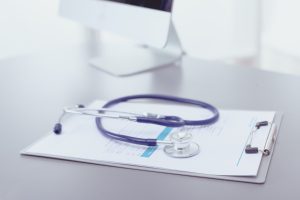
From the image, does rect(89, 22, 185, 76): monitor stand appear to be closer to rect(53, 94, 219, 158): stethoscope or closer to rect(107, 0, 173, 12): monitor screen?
rect(107, 0, 173, 12): monitor screen

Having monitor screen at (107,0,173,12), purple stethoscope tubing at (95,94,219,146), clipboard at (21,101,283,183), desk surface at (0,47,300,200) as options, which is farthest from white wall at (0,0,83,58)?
clipboard at (21,101,283,183)

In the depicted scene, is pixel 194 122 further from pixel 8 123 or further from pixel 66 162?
pixel 8 123

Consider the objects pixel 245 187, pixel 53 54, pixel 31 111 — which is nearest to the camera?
pixel 245 187

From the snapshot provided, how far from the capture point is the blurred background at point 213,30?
1.87m

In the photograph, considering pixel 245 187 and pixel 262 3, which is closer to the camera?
pixel 245 187

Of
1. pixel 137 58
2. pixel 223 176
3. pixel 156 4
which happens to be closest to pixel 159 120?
pixel 223 176

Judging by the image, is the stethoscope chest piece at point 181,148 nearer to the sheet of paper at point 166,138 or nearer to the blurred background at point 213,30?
the sheet of paper at point 166,138

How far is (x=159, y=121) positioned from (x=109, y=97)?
0.23 meters

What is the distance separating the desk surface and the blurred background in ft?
2.16

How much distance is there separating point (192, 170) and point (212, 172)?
0.03 meters

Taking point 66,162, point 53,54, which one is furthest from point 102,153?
point 53,54

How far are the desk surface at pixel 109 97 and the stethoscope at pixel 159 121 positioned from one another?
5 centimetres

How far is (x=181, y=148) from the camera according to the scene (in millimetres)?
654

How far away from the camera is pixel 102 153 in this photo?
2.20 ft
